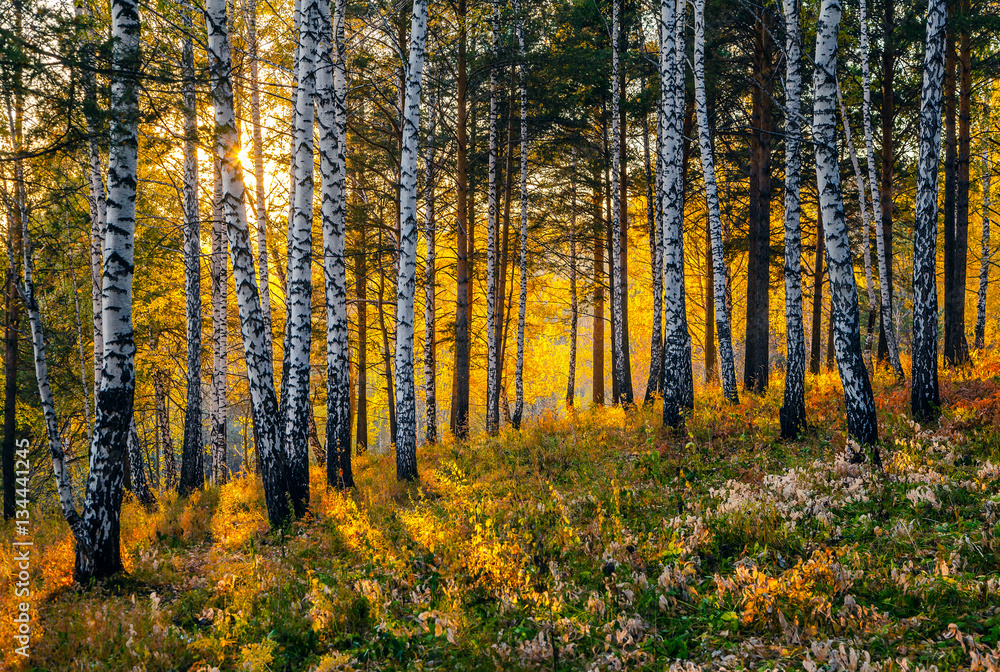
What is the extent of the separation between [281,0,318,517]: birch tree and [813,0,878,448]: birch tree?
267 inches

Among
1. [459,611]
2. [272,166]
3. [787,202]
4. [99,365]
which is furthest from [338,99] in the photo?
[459,611]

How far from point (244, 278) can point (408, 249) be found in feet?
8.82

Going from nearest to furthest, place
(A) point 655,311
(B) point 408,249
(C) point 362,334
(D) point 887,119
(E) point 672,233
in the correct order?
(B) point 408,249
(E) point 672,233
(A) point 655,311
(D) point 887,119
(C) point 362,334

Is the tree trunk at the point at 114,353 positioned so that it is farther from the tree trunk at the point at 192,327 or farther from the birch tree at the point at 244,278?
the tree trunk at the point at 192,327

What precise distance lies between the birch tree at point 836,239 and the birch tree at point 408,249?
5.76 m

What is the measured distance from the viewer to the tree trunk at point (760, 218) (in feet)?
41.9

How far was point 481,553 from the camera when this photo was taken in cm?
552

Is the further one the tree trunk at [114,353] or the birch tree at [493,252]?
the birch tree at [493,252]

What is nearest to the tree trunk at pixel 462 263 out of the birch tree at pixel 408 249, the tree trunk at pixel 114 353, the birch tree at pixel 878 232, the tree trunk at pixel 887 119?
the birch tree at pixel 408 249

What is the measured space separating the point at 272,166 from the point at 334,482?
8.12m

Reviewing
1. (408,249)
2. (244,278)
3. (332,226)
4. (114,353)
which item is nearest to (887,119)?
(408,249)

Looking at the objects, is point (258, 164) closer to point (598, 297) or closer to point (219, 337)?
point (219, 337)

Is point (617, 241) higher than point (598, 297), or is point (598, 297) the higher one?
point (617, 241)

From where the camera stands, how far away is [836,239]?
6.97m
